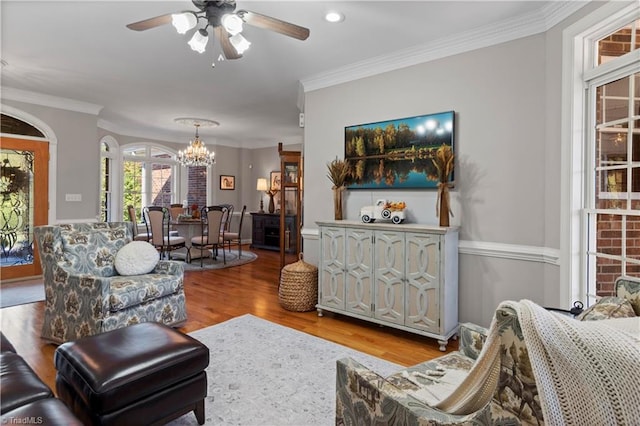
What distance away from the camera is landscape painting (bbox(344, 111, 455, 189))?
11.0 feet

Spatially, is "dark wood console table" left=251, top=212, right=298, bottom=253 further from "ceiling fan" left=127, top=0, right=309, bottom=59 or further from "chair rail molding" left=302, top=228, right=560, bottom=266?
"ceiling fan" left=127, top=0, right=309, bottom=59

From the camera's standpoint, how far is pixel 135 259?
10.9 feet

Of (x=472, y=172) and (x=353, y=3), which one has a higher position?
(x=353, y=3)

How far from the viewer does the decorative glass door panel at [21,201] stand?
507cm

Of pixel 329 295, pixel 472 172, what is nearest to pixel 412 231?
pixel 472 172

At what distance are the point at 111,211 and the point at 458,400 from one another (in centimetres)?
804

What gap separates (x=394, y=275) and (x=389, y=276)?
0.05 m

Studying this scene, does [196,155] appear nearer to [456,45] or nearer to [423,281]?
[456,45]

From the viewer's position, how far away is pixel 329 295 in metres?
3.72

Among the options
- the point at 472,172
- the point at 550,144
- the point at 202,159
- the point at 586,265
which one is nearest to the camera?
the point at 586,265

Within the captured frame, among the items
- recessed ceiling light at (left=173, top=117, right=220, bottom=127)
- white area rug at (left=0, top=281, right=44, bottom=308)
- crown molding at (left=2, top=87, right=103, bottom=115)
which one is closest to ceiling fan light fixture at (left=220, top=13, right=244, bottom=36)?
white area rug at (left=0, top=281, right=44, bottom=308)

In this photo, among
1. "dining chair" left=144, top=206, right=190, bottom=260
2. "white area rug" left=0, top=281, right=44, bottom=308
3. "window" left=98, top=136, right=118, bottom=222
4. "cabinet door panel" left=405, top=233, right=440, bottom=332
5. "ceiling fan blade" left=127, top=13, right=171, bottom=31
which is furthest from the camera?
"window" left=98, top=136, right=118, bottom=222

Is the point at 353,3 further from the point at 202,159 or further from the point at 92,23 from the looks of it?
the point at 202,159

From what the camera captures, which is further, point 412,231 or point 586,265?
point 412,231
